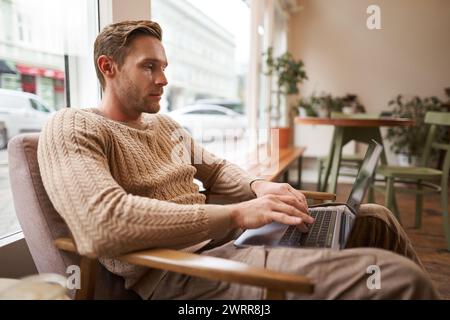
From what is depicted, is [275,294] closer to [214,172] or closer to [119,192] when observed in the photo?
[119,192]

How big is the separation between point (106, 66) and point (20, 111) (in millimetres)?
497

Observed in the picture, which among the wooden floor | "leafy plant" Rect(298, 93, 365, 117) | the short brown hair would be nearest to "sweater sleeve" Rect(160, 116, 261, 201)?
the short brown hair

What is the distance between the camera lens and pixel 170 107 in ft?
9.63

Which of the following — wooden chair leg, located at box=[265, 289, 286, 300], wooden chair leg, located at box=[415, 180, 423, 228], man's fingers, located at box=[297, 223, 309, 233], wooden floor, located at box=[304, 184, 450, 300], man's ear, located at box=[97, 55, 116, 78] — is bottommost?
wooden floor, located at box=[304, 184, 450, 300]

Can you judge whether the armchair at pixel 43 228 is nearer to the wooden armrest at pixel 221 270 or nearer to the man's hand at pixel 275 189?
the wooden armrest at pixel 221 270

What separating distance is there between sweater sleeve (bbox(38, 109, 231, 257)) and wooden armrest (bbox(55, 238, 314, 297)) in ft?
0.14

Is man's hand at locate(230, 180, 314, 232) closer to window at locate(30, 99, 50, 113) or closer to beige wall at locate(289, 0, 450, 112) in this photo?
window at locate(30, 99, 50, 113)

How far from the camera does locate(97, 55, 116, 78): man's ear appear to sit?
4.07ft

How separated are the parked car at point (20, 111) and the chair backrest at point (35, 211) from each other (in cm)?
38

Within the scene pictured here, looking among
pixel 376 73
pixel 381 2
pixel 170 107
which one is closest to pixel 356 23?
pixel 381 2

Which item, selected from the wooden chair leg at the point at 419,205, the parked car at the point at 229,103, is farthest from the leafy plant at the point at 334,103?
the wooden chair leg at the point at 419,205

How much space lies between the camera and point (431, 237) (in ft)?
9.82

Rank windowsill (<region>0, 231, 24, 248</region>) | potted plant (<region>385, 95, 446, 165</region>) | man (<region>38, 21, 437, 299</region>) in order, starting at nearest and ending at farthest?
man (<region>38, 21, 437, 299</region>) → windowsill (<region>0, 231, 24, 248</region>) → potted plant (<region>385, 95, 446, 165</region>)

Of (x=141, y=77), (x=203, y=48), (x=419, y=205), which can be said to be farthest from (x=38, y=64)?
(x=419, y=205)
